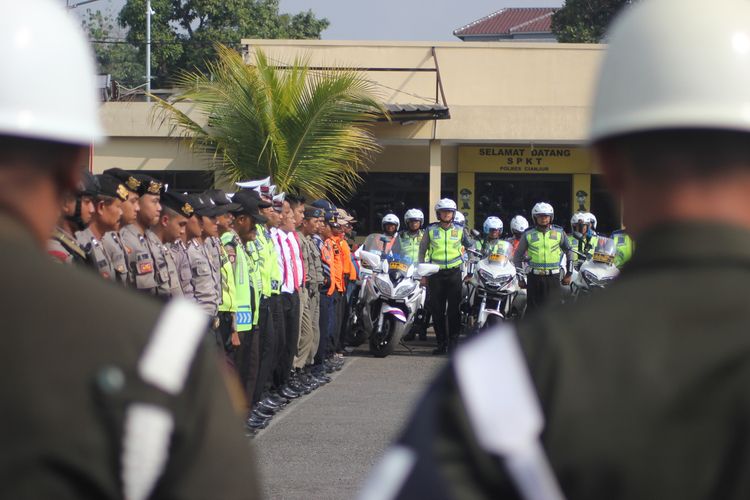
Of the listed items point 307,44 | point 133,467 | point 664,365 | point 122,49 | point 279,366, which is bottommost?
point 279,366

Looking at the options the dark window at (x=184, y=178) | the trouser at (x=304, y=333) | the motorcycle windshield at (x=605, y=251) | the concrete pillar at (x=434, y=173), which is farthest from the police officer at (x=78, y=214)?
the dark window at (x=184, y=178)

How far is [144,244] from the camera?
360 inches

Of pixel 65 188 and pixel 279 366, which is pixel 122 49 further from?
pixel 65 188

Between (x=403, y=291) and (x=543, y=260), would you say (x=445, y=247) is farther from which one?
(x=543, y=260)

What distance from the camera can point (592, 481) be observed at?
5.27 feet

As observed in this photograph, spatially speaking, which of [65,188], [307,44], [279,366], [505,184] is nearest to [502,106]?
[505,184]

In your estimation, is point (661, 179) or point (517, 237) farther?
point (517, 237)

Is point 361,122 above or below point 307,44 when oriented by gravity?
below

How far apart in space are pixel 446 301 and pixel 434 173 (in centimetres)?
761

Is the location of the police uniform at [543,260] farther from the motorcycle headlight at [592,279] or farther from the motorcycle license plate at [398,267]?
the motorcycle license plate at [398,267]

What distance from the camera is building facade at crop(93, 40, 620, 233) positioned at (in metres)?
27.2

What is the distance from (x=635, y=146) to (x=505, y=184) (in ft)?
88.0

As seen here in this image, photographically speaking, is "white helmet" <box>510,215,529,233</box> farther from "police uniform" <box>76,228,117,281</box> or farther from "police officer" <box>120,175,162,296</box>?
"police uniform" <box>76,228,117,281</box>

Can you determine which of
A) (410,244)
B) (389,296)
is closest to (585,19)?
(410,244)
